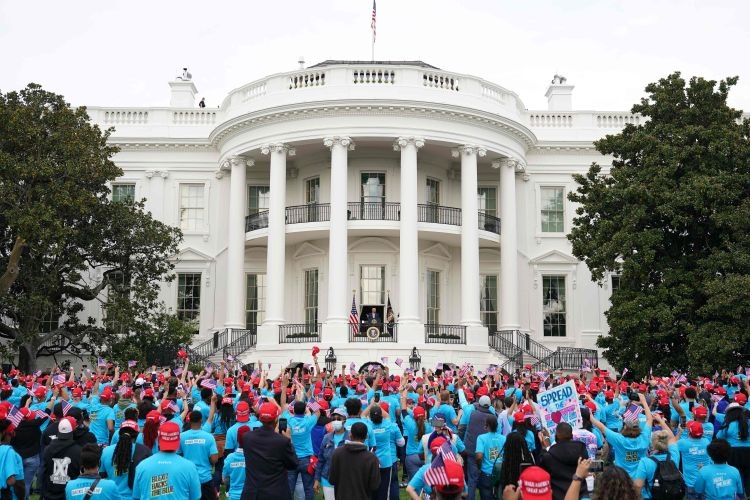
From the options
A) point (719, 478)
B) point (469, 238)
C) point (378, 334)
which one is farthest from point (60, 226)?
point (719, 478)

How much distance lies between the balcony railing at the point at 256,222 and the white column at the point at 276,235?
2.33 metres

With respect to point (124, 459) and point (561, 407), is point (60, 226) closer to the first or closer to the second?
point (124, 459)

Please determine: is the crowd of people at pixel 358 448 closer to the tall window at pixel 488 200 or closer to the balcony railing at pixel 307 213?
the balcony railing at pixel 307 213

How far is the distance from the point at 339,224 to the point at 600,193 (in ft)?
29.3

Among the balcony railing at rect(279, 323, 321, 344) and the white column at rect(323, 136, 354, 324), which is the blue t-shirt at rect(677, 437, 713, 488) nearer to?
the white column at rect(323, 136, 354, 324)

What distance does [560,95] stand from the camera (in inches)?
1463

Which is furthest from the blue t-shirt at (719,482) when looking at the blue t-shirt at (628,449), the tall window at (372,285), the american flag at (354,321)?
the tall window at (372,285)

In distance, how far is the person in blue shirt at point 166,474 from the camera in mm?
6699

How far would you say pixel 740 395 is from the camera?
12.0 m

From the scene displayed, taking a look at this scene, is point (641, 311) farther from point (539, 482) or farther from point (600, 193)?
point (539, 482)

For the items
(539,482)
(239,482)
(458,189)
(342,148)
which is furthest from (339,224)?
(539,482)

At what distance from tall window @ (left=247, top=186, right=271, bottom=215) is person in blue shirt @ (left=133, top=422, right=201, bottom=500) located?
27530 millimetres

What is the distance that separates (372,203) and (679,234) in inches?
436

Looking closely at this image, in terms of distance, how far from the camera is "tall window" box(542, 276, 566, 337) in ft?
111
